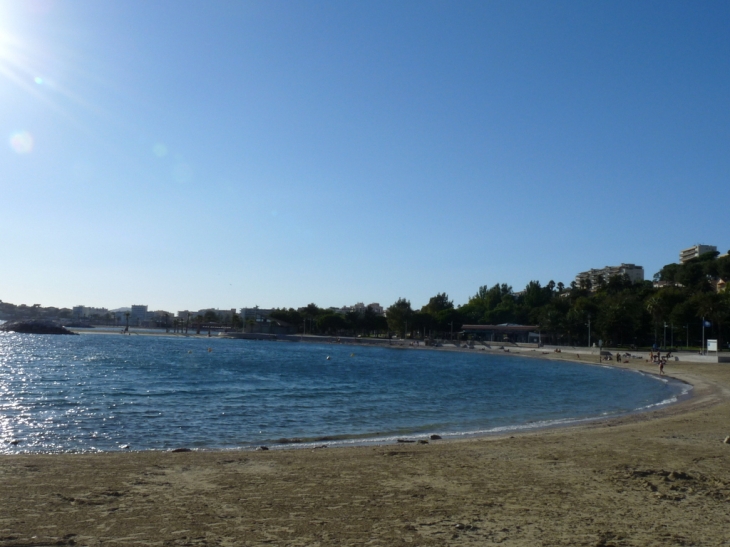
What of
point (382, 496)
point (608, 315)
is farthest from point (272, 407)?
point (608, 315)

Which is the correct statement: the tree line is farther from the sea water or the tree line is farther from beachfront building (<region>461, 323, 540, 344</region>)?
the sea water

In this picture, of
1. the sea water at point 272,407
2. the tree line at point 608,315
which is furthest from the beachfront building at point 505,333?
the sea water at point 272,407

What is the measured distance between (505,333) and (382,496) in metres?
144

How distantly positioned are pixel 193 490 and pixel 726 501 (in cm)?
949

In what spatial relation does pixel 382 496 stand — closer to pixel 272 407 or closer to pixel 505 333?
pixel 272 407

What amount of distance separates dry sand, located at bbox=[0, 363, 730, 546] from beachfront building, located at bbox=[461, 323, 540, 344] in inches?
5036

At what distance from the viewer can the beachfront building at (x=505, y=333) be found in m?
145

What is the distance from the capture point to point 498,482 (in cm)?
1230

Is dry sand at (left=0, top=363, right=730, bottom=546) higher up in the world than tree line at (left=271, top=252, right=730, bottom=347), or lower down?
lower down

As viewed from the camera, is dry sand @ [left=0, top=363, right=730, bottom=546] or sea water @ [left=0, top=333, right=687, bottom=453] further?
sea water @ [left=0, top=333, right=687, bottom=453]

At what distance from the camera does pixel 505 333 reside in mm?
150375

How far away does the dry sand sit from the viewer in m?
8.52

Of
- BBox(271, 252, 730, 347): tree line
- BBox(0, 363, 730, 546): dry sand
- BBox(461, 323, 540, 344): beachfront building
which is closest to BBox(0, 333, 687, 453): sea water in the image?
BBox(0, 363, 730, 546): dry sand

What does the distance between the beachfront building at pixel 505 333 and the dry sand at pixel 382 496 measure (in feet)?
420
